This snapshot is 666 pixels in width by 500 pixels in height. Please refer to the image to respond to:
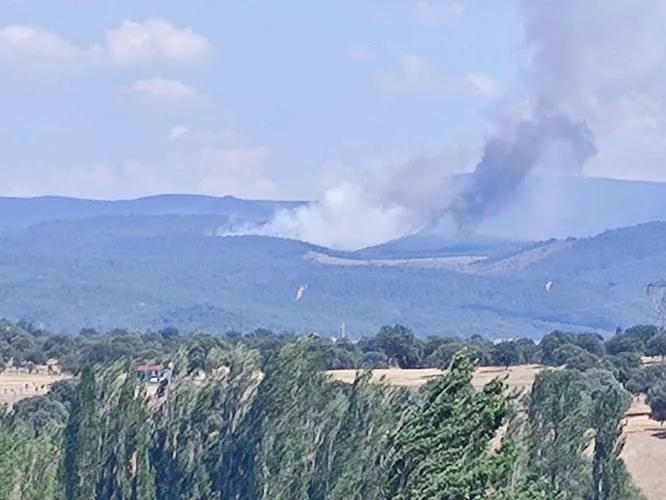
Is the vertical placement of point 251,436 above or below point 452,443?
below

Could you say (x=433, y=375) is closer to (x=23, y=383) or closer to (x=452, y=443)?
(x=23, y=383)

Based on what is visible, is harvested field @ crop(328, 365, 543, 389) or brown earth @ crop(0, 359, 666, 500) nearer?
brown earth @ crop(0, 359, 666, 500)

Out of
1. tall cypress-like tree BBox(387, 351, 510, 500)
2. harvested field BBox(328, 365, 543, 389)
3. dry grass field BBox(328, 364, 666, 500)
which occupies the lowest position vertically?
dry grass field BBox(328, 364, 666, 500)

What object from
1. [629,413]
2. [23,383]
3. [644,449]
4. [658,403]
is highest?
[658,403]

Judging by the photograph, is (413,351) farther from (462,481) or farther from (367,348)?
(462,481)

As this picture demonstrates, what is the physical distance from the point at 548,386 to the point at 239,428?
873 centimetres

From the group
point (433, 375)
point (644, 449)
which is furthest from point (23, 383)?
point (644, 449)

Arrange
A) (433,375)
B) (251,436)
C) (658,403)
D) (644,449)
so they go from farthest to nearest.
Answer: (433,375)
(658,403)
(644,449)
(251,436)

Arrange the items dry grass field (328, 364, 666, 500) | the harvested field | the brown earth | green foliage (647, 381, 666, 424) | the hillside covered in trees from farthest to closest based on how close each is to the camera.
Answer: the harvested field < green foliage (647, 381, 666, 424) < the brown earth < dry grass field (328, 364, 666, 500) < the hillside covered in trees

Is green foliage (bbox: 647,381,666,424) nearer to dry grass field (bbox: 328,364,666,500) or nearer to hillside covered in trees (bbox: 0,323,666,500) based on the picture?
dry grass field (bbox: 328,364,666,500)

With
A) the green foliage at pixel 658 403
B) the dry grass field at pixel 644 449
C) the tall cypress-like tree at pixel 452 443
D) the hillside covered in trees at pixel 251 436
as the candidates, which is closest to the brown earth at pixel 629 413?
the dry grass field at pixel 644 449

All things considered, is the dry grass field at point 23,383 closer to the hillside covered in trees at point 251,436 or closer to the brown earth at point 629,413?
the brown earth at point 629,413

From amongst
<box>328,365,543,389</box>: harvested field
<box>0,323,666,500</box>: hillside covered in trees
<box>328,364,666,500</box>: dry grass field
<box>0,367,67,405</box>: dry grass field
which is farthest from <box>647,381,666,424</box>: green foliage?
<box>0,367,67,405</box>: dry grass field

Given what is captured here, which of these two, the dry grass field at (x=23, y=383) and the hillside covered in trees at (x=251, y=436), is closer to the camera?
the hillside covered in trees at (x=251, y=436)
